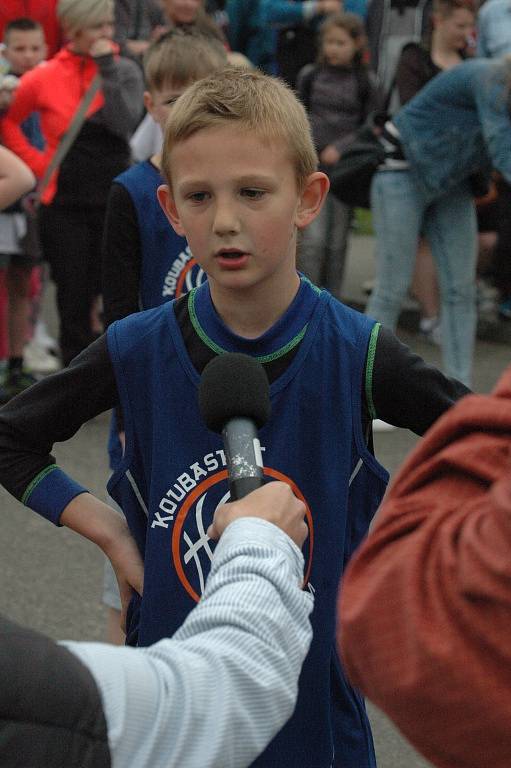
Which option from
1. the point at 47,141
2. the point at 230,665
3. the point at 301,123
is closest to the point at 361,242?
the point at 47,141

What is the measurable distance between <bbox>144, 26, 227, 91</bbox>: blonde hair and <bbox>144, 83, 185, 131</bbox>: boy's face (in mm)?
12

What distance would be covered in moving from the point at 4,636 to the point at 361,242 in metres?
11.4

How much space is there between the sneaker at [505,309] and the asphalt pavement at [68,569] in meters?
2.92

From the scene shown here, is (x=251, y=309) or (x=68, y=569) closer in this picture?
(x=251, y=309)

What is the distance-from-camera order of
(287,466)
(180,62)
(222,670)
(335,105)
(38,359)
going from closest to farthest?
(222,670) → (287,466) → (180,62) → (38,359) → (335,105)

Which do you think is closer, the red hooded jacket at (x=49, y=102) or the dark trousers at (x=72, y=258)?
the red hooded jacket at (x=49, y=102)

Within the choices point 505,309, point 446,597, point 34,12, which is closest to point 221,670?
point 446,597

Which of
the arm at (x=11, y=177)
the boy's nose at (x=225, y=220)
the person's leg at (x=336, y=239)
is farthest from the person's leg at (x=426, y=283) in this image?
the boy's nose at (x=225, y=220)

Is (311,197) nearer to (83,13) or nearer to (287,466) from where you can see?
(287,466)

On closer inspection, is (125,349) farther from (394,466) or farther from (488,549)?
(394,466)

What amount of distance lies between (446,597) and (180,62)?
2.92 m

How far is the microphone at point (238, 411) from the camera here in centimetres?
160

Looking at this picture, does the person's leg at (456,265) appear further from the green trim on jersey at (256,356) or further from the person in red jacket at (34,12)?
the green trim on jersey at (256,356)

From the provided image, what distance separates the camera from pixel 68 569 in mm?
5023
